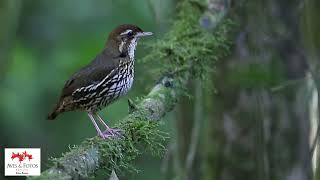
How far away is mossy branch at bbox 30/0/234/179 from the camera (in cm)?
289

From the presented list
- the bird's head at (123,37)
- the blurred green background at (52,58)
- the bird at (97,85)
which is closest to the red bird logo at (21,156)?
the bird at (97,85)

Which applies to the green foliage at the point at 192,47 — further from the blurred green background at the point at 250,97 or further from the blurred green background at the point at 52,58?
the blurred green background at the point at 52,58

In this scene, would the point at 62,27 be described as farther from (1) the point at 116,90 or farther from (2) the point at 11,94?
(1) the point at 116,90

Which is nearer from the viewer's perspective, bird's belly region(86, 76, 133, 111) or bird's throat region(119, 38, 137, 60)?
bird's belly region(86, 76, 133, 111)

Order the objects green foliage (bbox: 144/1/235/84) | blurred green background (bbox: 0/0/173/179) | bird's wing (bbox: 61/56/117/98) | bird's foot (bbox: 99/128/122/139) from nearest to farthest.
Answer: bird's foot (bbox: 99/128/122/139)
bird's wing (bbox: 61/56/117/98)
green foliage (bbox: 144/1/235/84)
blurred green background (bbox: 0/0/173/179)

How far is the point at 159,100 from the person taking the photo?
3.88 meters

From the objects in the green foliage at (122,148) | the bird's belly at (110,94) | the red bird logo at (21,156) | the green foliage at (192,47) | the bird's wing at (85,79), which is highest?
the green foliage at (192,47)

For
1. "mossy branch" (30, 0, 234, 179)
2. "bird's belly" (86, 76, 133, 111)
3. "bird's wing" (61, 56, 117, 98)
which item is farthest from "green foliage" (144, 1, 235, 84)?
"bird's wing" (61, 56, 117, 98)

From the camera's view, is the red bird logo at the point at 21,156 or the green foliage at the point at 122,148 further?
the red bird logo at the point at 21,156

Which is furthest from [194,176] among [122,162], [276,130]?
[122,162]

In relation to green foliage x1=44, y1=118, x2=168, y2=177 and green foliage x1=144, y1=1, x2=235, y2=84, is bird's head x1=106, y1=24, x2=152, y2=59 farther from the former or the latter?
green foliage x1=44, y1=118, x2=168, y2=177

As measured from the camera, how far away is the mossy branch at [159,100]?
289cm

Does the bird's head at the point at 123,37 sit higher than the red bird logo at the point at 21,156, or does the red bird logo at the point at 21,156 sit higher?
the bird's head at the point at 123,37

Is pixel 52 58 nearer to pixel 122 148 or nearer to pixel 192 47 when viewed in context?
pixel 192 47
